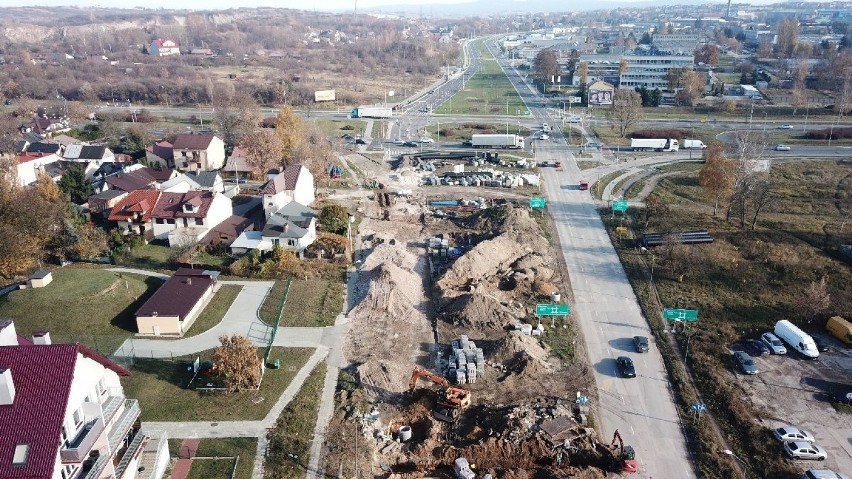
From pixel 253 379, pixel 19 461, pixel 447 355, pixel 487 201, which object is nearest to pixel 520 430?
pixel 447 355

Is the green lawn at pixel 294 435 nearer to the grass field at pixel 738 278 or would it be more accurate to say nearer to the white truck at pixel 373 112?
the grass field at pixel 738 278

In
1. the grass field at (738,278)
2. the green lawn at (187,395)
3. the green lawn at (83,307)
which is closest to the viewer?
the grass field at (738,278)

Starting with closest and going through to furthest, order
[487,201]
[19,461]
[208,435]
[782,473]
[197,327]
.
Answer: [19,461]
[782,473]
[208,435]
[197,327]
[487,201]

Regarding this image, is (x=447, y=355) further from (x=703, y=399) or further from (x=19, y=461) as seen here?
(x=19, y=461)

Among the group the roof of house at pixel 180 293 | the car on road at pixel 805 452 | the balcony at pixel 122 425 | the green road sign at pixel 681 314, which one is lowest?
the car on road at pixel 805 452

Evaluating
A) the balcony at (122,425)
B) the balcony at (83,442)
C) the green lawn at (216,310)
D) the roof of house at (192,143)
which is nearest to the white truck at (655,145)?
the roof of house at (192,143)

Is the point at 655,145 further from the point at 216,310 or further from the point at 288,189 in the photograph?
the point at 216,310

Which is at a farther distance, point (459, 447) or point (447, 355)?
point (447, 355)
